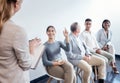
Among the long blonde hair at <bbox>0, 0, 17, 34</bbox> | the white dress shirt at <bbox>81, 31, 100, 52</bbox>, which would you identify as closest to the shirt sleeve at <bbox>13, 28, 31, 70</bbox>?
the long blonde hair at <bbox>0, 0, 17, 34</bbox>

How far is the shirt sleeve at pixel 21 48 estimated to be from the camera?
1244 millimetres

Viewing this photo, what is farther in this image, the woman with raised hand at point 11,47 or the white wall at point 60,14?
the white wall at point 60,14

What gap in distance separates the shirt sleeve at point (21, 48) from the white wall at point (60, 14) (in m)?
1.64

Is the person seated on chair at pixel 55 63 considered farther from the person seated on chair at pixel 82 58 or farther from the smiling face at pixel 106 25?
the smiling face at pixel 106 25

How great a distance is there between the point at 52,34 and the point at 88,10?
1.87 metres

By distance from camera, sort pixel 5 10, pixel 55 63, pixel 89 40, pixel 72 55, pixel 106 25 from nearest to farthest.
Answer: pixel 5 10
pixel 55 63
pixel 72 55
pixel 89 40
pixel 106 25

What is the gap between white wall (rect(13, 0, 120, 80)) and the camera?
311 centimetres

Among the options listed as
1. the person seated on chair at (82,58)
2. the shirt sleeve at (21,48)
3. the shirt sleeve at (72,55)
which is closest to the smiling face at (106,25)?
the person seated on chair at (82,58)

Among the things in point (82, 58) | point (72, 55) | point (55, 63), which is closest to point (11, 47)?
point (55, 63)

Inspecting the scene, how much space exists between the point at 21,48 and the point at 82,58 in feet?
6.50

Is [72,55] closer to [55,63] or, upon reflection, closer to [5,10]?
[55,63]

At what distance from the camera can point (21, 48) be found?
128 cm

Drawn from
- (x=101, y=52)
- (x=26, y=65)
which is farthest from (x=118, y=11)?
(x=26, y=65)

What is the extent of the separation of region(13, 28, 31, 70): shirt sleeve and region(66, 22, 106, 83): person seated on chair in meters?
1.71
